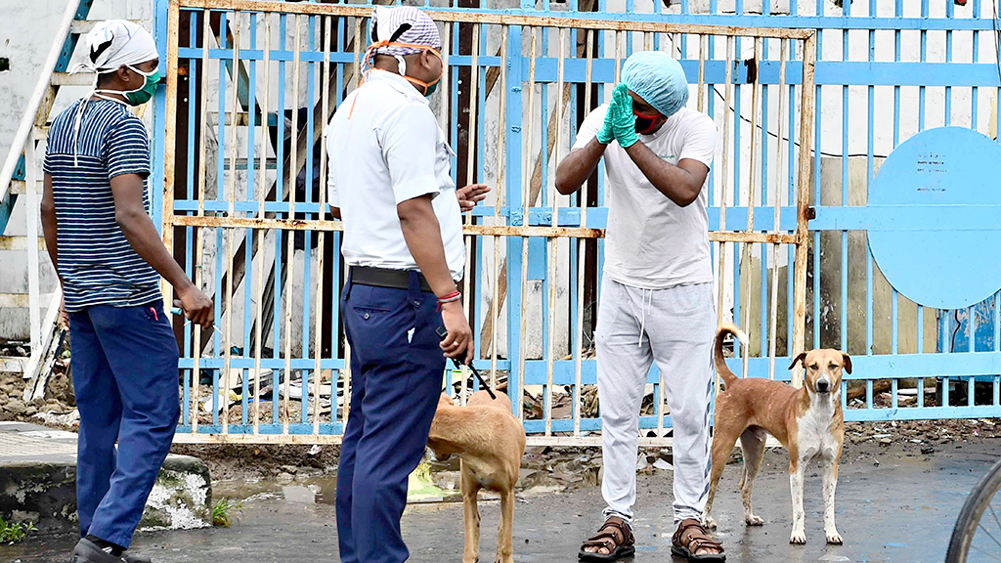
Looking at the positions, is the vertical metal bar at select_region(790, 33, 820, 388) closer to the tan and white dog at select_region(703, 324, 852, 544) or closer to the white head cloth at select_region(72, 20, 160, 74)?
the tan and white dog at select_region(703, 324, 852, 544)

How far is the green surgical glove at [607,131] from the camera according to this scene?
4672mm

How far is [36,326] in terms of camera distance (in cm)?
827

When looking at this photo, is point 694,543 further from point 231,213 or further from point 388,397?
point 231,213

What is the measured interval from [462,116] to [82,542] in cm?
533

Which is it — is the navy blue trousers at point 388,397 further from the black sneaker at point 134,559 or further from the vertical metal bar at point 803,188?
the vertical metal bar at point 803,188

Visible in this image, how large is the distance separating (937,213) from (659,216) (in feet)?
10.9

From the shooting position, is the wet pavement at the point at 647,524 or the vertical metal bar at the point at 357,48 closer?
the wet pavement at the point at 647,524

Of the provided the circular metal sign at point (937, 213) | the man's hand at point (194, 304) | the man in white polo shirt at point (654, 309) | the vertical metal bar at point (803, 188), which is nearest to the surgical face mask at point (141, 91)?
the man's hand at point (194, 304)

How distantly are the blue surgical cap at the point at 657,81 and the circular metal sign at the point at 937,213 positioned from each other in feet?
10.3

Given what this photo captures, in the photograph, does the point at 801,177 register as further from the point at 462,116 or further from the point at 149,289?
the point at 149,289

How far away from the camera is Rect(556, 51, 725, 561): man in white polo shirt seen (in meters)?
4.91

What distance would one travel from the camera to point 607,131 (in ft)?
15.4

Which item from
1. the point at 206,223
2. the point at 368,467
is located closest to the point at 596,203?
the point at 206,223

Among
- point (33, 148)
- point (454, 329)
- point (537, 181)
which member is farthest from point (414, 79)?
point (33, 148)
